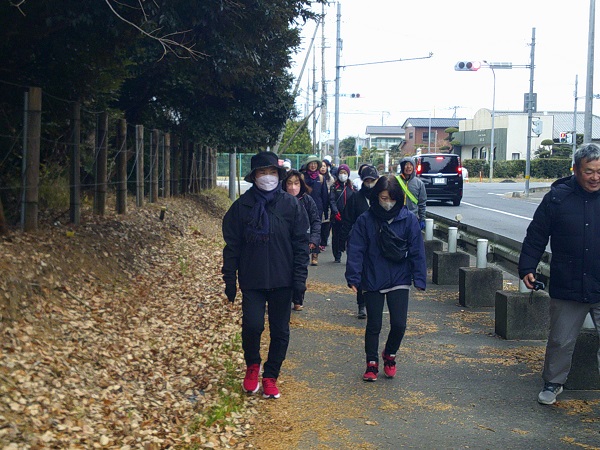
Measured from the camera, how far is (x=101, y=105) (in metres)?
14.4

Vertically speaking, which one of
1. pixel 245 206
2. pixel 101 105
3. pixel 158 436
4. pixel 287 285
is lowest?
pixel 158 436

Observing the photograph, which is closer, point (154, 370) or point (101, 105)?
point (154, 370)

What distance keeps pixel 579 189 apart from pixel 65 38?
24.0 feet

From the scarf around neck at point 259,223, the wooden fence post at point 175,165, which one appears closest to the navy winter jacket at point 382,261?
the scarf around neck at point 259,223

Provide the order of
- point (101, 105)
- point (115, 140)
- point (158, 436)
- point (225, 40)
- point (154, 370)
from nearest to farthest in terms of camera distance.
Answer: point (158, 436) → point (154, 370) → point (225, 40) → point (101, 105) → point (115, 140)

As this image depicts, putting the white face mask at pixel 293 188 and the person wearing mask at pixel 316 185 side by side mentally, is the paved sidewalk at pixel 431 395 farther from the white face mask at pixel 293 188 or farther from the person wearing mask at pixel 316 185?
the person wearing mask at pixel 316 185

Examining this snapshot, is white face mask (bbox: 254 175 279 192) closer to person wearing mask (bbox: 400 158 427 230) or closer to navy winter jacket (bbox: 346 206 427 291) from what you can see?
navy winter jacket (bbox: 346 206 427 291)

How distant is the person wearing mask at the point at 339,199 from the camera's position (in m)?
13.4

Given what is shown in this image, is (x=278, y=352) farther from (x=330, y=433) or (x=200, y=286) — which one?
(x=200, y=286)

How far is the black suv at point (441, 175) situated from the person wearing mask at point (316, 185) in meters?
16.6

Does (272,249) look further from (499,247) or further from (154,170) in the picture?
(154,170)

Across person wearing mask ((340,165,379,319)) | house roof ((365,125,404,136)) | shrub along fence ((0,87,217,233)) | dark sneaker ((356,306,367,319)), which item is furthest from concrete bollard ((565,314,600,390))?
house roof ((365,125,404,136))

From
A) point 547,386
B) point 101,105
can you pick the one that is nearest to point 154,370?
point 547,386

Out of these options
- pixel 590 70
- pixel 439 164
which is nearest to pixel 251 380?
pixel 590 70
